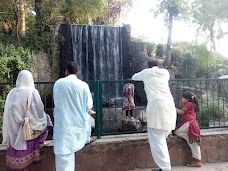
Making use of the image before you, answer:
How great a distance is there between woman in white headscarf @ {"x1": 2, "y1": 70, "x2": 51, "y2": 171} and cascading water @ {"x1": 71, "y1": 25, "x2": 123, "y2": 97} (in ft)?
32.5

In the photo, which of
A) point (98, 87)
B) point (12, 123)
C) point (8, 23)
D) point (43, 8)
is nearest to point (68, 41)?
point (43, 8)

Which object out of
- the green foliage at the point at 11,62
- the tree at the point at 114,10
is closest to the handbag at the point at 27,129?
the green foliage at the point at 11,62

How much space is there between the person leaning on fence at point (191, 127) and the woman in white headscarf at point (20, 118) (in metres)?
2.48

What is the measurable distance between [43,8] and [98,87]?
9.51 metres

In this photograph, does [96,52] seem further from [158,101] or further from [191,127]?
[158,101]

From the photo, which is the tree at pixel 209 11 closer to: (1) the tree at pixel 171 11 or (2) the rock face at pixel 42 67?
(1) the tree at pixel 171 11

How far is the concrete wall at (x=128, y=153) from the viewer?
4539mm

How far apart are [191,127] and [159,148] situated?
0.90 m

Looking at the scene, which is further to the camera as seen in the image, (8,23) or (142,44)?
(142,44)

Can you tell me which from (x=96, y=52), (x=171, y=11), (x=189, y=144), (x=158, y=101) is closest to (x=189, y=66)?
(x=171, y=11)

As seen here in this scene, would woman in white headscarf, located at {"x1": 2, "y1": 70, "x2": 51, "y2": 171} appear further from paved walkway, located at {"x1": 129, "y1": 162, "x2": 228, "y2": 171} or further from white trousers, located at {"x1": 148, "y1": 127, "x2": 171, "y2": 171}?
paved walkway, located at {"x1": 129, "y1": 162, "x2": 228, "y2": 171}

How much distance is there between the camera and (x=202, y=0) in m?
17.9

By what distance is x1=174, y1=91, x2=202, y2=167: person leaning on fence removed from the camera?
4.82 m

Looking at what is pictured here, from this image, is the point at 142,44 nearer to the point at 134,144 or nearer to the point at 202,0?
the point at 202,0
